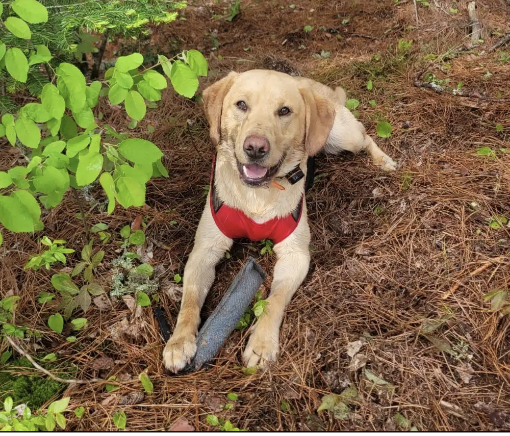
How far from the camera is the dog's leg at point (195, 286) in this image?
247cm

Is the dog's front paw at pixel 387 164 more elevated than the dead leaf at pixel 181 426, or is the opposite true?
the dog's front paw at pixel 387 164

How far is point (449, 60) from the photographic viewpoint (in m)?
5.18

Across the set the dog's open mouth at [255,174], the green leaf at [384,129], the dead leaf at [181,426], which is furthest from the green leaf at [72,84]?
the green leaf at [384,129]

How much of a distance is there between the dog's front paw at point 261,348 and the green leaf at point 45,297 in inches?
49.8

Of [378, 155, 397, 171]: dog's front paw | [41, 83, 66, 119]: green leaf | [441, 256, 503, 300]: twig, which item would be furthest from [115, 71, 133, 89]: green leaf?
[378, 155, 397, 171]: dog's front paw

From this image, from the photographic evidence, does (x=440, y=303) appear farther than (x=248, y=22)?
No

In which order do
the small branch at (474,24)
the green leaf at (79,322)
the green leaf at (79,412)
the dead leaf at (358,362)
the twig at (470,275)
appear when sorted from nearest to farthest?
the green leaf at (79,412) → the dead leaf at (358,362) → the green leaf at (79,322) → the twig at (470,275) → the small branch at (474,24)

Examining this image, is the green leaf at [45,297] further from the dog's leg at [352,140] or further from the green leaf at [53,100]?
the dog's leg at [352,140]

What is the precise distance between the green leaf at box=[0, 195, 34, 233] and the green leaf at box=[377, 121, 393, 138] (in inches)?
135

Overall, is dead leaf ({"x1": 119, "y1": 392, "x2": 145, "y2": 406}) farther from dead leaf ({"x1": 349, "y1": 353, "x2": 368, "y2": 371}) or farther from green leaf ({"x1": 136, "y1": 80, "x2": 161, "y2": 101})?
green leaf ({"x1": 136, "y1": 80, "x2": 161, "y2": 101})

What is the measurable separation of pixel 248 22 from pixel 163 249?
192 inches

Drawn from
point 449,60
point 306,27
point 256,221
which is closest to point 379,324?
point 256,221

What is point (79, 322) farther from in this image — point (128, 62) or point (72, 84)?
point (128, 62)

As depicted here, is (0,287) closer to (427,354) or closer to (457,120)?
(427,354)
